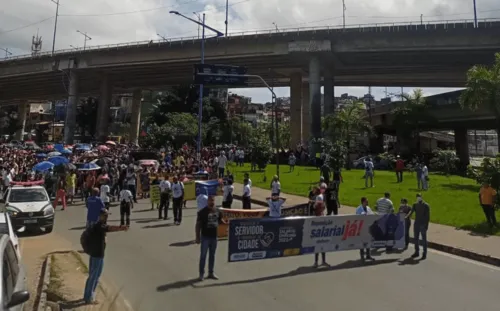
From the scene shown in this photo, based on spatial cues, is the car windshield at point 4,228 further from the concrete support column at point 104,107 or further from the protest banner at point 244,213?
the concrete support column at point 104,107

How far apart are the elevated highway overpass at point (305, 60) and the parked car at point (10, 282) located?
153ft

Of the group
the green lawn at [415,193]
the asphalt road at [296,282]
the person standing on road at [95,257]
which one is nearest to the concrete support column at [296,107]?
the green lawn at [415,193]

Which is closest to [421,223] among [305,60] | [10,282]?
[10,282]

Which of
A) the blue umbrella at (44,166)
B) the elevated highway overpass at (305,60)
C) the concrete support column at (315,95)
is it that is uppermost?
the elevated highway overpass at (305,60)

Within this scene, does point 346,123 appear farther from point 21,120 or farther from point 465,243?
point 21,120

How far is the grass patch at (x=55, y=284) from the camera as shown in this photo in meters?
7.98

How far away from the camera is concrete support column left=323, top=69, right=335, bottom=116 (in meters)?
57.7

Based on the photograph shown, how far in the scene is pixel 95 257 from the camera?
783cm

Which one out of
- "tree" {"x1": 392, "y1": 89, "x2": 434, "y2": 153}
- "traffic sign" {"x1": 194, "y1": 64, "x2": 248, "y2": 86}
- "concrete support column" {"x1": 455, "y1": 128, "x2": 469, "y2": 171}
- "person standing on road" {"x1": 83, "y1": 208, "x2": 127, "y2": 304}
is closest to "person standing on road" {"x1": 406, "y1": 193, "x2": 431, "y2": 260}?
"person standing on road" {"x1": 83, "y1": 208, "x2": 127, "y2": 304}

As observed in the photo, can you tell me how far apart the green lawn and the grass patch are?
13120 mm

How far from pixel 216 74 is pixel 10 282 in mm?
24447

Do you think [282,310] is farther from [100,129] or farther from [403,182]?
[100,129]

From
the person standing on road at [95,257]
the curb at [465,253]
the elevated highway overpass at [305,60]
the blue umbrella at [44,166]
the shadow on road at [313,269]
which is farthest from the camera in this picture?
the elevated highway overpass at [305,60]

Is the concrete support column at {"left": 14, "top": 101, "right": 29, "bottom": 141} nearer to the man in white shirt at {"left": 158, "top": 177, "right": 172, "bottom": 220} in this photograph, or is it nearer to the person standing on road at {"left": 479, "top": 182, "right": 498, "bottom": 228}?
the man in white shirt at {"left": 158, "top": 177, "right": 172, "bottom": 220}
